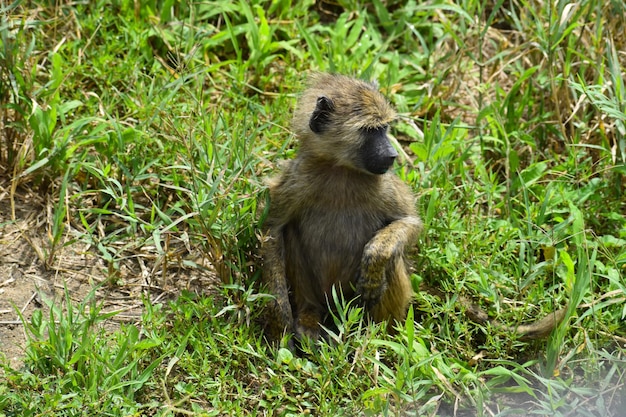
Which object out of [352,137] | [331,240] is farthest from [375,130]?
[331,240]

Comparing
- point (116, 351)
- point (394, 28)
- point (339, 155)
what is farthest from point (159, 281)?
point (394, 28)

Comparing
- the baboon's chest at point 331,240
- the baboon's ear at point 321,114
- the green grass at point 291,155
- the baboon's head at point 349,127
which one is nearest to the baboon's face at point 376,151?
the baboon's head at point 349,127

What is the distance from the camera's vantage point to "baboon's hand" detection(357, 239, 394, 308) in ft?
18.1

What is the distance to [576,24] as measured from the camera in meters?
6.78

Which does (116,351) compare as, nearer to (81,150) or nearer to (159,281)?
(159,281)

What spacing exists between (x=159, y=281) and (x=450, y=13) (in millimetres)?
3644

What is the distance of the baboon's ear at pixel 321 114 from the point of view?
5621 mm

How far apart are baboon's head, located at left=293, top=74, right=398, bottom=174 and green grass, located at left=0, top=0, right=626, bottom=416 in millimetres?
492

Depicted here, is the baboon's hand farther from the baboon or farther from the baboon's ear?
the baboon's ear

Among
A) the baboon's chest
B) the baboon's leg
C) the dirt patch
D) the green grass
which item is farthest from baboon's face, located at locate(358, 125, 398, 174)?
the dirt patch

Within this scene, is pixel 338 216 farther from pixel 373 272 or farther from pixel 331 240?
pixel 373 272

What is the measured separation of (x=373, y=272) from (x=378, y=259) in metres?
0.09

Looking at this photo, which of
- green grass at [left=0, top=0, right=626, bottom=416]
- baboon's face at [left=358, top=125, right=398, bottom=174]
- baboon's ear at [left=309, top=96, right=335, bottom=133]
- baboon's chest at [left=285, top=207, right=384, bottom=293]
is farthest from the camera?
baboon's chest at [left=285, top=207, right=384, bottom=293]

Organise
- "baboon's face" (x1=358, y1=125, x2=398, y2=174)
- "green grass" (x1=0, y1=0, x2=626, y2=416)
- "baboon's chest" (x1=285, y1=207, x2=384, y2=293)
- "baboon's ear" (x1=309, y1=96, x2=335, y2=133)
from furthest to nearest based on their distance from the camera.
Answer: "baboon's chest" (x1=285, y1=207, x2=384, y2=293), "baboon's ear" (x1=309, y1=96, x2=335, y2=133), "baboon's face" (x1=358, y1=125, x2=398, y2=174), "green grass" (x1=0, y1=0, x2=626, y2=416)
